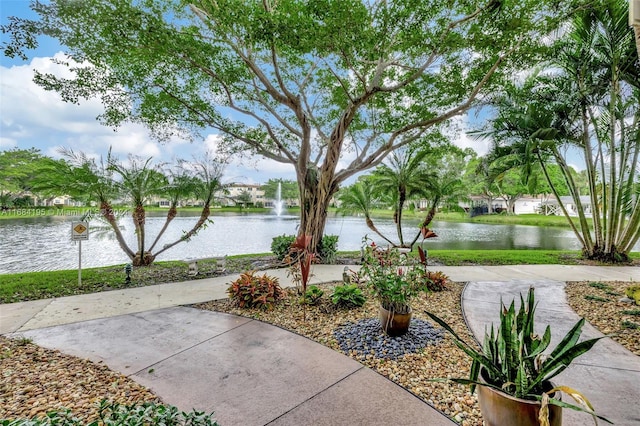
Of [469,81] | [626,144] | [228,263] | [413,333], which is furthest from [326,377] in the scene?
[626,144]

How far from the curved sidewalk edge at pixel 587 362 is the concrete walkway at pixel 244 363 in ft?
0.03

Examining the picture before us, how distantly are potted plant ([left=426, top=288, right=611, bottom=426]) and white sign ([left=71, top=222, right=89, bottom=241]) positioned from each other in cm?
604

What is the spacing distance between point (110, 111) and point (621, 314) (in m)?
9.46

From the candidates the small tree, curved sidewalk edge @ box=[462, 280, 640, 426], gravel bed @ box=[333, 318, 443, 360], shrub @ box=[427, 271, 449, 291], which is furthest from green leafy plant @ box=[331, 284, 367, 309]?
the small tree

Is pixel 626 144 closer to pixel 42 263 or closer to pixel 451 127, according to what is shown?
pixel 451 127

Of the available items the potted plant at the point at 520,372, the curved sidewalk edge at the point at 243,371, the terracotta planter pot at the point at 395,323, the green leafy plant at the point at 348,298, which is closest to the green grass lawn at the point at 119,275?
the curved sidewalk edge at the point at 243,371

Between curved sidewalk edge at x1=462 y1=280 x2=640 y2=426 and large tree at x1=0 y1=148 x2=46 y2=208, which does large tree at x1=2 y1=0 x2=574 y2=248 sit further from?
large tree at x1=0 y1=148 x2=46 y2=208

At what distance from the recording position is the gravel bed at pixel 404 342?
2074 millimetres

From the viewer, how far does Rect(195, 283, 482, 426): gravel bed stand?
2.07 m

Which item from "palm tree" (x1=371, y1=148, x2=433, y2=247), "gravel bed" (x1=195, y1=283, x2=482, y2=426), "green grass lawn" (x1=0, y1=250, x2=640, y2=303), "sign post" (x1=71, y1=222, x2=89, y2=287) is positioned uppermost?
"palm tree" (x1=371, y1=148, x2=433, y2=247)

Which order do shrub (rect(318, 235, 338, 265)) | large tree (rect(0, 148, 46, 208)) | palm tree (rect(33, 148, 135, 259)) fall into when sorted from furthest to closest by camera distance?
large tree (rect(0, 148, 46, 208)) → shrub (rect(318, 235, 338, 265)) → palm tree (rect(33, 148, 135, 259))

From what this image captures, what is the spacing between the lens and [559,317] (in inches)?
142

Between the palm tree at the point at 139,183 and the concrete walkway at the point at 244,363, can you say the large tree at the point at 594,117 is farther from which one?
the palm tree at the point at 139,183

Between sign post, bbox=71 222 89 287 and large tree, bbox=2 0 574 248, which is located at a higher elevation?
large tree, bbox=2 0 574 248
